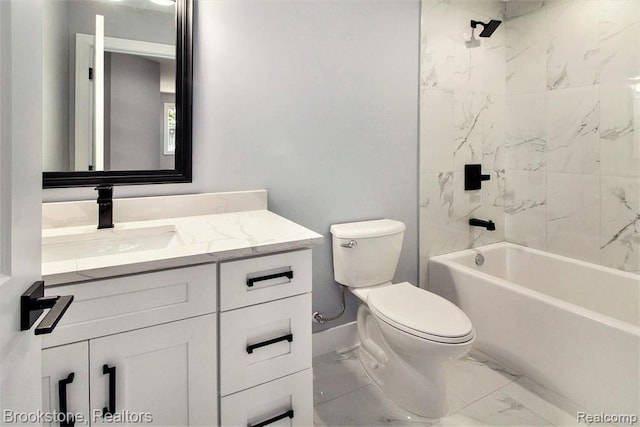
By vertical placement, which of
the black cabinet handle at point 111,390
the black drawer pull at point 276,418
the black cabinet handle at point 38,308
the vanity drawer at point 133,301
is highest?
the black cabinet handle at point 38,308

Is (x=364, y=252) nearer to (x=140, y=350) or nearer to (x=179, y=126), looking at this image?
(x=179, y=126)

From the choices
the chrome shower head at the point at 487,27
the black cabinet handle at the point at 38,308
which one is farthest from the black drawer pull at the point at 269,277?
the chrome shower head at the point at 487,27

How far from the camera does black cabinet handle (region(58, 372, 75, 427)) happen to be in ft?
3.03

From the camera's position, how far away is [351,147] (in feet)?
6.72

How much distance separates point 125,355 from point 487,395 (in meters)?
1.56

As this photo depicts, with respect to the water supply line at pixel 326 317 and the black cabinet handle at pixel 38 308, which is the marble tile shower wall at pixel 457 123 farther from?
the black cabinet handle at pixel 38 308

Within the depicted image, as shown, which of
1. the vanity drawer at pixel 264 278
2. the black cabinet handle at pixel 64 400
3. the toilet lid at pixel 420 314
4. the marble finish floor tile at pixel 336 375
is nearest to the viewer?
the black cabinet handle at pixel 64 400

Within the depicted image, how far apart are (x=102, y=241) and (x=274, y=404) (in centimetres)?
82

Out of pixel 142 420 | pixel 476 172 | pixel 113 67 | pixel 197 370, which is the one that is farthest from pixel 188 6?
pixel 476 172

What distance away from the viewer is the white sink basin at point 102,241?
125 centimetres

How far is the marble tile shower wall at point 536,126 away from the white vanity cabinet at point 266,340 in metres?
1.27

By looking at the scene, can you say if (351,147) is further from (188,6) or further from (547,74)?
(547,74)

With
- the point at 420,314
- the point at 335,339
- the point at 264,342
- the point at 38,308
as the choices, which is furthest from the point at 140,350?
the point at 335,339

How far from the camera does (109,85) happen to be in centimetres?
149
